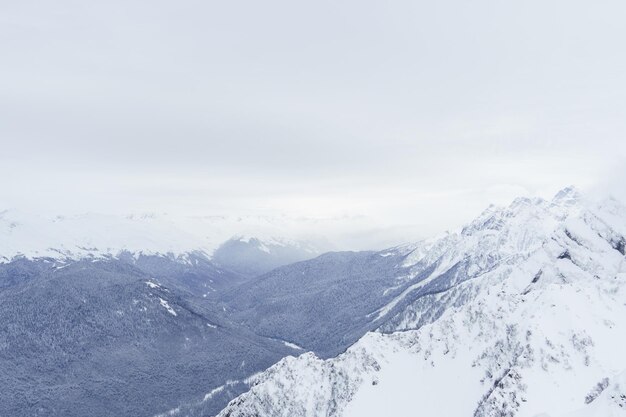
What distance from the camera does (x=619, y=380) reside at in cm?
16438

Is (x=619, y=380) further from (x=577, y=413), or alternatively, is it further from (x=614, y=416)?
(x=577, y=413)

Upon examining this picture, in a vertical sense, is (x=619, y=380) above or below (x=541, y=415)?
above

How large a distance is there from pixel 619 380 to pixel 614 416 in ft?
35.6

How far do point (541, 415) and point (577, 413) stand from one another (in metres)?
11.4

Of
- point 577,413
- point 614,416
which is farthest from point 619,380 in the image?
point 577,413

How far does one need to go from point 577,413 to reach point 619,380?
2522 centimetres

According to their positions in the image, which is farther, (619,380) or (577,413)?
(577,413)

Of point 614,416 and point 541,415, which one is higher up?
point 614,416

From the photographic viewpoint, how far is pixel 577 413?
601 ft

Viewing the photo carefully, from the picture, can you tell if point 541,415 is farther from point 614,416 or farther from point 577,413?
point 614,416

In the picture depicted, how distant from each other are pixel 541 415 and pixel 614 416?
32536 mm

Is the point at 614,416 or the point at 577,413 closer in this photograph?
the point at 614,416

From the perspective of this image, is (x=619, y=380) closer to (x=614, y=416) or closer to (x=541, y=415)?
(x=614, y=416)

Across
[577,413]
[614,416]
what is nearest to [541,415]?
[577,413]
